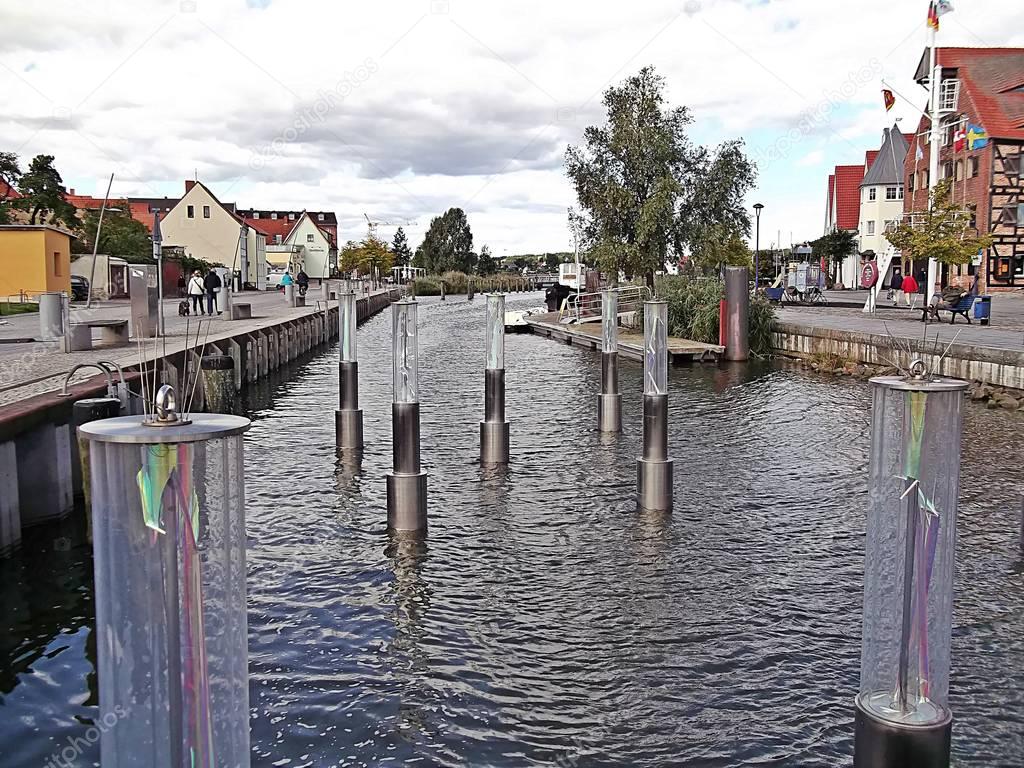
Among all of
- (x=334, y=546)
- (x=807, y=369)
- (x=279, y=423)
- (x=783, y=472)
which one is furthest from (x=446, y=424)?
(x=807, y=369)

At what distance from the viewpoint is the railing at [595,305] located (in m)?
34.8

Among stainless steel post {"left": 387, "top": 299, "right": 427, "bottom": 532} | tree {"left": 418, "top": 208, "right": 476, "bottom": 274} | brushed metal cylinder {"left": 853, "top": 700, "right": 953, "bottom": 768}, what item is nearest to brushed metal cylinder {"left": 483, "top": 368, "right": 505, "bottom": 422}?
stainless steel post {"left": 387, "top": 299, "right": 427, "bottom": 532}

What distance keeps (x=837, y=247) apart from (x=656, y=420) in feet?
264

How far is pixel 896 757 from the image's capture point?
3818mm

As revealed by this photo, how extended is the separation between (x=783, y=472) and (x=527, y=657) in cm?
658

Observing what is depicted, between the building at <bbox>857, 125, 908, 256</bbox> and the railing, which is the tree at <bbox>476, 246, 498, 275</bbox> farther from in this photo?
the railing

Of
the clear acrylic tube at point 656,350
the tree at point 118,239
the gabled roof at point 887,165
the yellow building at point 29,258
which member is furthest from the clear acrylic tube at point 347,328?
the gabled roof at point 887,165

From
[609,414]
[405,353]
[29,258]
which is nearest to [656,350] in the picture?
[405,353]

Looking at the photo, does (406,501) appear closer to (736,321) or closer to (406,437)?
(406,437)

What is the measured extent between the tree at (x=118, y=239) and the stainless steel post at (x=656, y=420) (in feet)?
165

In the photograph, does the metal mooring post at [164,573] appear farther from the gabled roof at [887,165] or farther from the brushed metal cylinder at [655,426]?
the gabled roof at [887,165]

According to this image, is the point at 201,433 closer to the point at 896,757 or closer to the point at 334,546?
the point at 896,757

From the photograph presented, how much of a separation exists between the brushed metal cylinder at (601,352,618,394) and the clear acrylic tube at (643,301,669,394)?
5658 mm

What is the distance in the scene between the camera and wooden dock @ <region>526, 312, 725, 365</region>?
84.3ft
